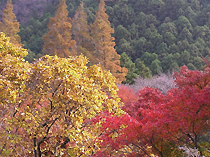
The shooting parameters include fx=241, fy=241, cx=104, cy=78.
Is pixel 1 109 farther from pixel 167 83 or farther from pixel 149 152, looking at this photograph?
pixel 167 83

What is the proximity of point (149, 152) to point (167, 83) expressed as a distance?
14.1 m

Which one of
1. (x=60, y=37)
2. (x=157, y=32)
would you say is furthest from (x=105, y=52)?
(x=157, y=32)

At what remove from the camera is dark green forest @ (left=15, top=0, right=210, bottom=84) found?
27.2 meters

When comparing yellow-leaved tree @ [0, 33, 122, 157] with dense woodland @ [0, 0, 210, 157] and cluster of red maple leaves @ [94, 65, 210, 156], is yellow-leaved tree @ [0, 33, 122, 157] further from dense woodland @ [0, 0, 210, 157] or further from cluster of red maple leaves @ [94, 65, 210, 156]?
cluster of red maple leaves @ [94, 65, 210, 156]

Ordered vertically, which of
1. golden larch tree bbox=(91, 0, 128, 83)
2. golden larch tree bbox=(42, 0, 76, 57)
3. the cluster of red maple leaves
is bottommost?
the cluster of red maple leaves

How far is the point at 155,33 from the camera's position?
31.8m

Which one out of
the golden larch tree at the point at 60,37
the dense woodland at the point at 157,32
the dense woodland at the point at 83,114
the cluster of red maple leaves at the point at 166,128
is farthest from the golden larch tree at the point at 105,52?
the cluster of red maple leaves at the point at 166,128

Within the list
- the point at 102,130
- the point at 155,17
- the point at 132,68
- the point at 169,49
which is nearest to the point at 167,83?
the point at 132,68

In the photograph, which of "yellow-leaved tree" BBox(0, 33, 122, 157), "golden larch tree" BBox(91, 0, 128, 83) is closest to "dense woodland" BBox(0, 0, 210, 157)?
"yellow-leaved tree" BBox(0, 33, 122, 157)

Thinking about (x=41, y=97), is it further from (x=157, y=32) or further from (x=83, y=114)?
(x=157, y=32)

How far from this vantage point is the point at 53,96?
17.5ft

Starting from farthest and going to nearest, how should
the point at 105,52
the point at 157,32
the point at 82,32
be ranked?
the point at 157,32 → the point at 82,32 → the point at 105,52

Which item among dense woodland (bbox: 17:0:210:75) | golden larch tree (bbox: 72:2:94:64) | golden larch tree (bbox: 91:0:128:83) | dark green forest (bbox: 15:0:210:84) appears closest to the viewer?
golden larch tree (bbox: 91:0:128:83)

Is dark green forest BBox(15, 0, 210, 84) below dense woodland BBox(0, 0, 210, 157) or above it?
above
